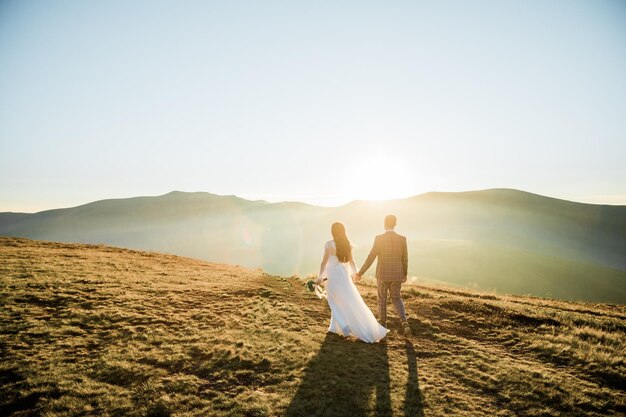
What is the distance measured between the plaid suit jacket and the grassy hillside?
2016mm

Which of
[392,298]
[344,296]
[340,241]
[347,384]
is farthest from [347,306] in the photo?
[347,384]

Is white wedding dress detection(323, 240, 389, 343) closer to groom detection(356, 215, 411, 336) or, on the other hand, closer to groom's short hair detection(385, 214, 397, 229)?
groom detection(356, 215, 411, 336)

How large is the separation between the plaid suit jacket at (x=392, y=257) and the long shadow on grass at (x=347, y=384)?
206 cm

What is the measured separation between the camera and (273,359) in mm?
7742

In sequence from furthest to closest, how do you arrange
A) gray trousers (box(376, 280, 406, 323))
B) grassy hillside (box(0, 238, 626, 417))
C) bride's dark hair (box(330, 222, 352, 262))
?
1. gray trousers (box(376, 280, 406, 323))
2. bride's dark hair (box(330, 222, 352, 262))
3. grassy hillside (box(0, 238, 626, 417))

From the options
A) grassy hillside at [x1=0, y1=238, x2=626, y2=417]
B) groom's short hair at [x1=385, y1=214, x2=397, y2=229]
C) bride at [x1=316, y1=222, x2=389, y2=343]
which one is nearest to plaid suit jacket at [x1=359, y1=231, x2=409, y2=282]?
groom's short hair at [x1=385, y1=214, x2=397, y2=229]

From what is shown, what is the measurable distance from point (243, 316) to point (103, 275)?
29.5ft

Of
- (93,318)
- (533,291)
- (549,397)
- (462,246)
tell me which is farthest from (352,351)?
(462,246)

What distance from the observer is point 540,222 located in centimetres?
14312

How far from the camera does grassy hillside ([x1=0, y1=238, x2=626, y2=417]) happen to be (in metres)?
5.93

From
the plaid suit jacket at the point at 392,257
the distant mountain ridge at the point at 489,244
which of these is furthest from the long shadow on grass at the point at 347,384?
the distant mountain ridge at the point at 489,244

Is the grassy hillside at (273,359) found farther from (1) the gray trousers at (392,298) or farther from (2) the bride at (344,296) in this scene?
(1) the gray trousers at (392,298)

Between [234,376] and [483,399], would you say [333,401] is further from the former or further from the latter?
[483,399]

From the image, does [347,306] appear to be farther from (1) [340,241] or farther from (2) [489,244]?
(2) [489,244]
